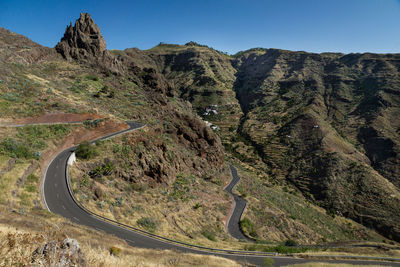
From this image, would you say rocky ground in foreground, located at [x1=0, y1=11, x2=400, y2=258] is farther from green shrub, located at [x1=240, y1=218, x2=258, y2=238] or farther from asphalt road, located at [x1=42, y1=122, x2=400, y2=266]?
asphalt road, located at [x1=42, y1=122, x2=400, y2=266]

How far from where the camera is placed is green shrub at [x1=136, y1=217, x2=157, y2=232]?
21.9 meters

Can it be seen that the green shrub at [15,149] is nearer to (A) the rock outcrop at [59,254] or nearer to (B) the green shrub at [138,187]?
(B) the green shrub at [138,187]

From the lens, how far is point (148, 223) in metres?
22.5

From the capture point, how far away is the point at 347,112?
112938 millimetres

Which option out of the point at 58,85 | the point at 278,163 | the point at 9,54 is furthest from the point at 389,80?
the point at 9,54

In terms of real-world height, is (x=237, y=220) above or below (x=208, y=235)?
below

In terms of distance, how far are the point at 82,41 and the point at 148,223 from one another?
62.8 metres

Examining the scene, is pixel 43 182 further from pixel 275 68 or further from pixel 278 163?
pixel 275 68

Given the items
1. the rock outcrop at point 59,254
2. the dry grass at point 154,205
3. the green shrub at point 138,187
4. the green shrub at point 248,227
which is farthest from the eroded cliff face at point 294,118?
the rock outcrop at point 59,254

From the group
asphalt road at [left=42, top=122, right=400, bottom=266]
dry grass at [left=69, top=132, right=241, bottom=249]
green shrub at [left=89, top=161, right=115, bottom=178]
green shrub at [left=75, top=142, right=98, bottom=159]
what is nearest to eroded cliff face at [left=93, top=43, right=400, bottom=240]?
dry grass at [left=69, top=132, right=241, bottom=249]

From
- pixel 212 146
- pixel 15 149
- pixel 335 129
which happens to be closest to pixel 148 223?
pixel 15 149

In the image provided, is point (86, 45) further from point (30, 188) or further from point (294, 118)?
point (294, 118)

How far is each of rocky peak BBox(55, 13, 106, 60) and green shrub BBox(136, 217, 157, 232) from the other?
56.5 metres

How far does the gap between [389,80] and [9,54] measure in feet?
549
